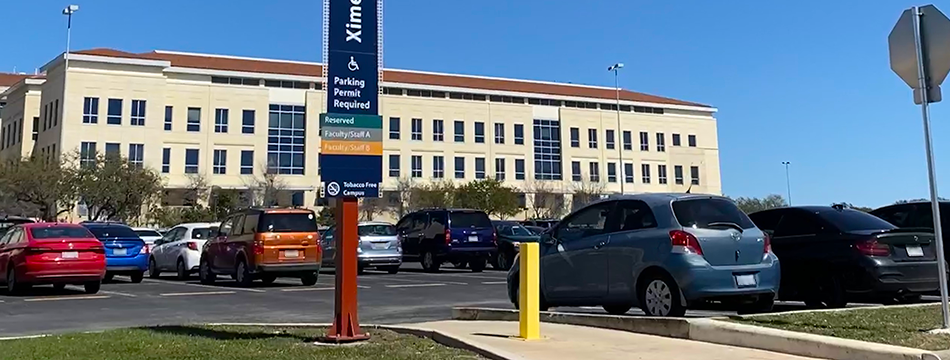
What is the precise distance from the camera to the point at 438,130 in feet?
267

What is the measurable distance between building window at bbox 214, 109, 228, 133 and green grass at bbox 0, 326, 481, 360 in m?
65.8

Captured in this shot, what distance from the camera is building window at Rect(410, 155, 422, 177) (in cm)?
7950

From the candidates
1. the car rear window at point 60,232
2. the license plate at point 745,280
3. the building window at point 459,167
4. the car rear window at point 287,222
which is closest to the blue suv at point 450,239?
the car rear window at point 287,222

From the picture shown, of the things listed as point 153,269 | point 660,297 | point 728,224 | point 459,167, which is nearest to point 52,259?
point 153,269

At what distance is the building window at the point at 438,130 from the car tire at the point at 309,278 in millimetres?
61369

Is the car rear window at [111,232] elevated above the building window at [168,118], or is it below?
below

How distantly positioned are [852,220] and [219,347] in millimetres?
8600

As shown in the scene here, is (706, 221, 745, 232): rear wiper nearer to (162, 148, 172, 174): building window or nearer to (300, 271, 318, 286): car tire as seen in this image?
(300, 271, 318, 286): car tire

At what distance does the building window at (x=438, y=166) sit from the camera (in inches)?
3172

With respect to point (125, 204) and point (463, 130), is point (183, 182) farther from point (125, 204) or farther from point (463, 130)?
point (463, 130)

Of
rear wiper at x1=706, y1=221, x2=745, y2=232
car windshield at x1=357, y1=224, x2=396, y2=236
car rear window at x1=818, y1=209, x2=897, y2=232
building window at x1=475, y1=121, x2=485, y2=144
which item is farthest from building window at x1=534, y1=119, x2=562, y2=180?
rear wiper at x1=706, y1=221, x2=745, y2=232

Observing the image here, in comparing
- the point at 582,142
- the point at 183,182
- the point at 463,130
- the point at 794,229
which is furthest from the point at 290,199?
the point at 794,229

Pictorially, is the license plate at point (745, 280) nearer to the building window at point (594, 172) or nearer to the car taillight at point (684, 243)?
the car taillight at point (684, 243)

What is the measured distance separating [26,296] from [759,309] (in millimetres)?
14031
